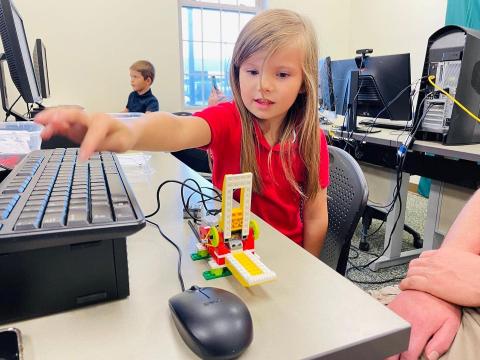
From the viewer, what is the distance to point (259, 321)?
39 centimetres

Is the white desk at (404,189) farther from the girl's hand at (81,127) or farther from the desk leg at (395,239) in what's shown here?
the girl's hand at (81,127)

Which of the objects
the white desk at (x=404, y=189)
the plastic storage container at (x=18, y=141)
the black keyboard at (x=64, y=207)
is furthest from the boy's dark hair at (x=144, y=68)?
the black keyboard at (x=64, y=207)

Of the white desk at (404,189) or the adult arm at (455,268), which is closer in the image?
the adult arm at (455,268)

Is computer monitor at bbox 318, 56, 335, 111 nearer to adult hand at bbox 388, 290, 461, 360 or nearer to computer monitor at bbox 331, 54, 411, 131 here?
computer monitor at bbox 331, 54, 411, 131

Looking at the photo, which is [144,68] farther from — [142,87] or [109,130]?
[109,130]

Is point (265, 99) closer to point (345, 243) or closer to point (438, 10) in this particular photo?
point (345, 243)

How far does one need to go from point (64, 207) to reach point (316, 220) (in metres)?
0.69

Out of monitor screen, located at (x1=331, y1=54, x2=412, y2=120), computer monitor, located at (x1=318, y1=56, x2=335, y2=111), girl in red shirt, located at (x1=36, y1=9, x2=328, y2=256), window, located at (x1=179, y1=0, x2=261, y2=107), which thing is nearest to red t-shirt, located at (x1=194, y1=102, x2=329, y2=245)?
girl in red shirt, located at (x1=36, y1=9, x2=328, y2=256)

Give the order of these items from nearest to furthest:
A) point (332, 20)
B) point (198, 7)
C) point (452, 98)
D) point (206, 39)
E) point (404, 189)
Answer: point (452, 98)
point (404, 189)
point (198, 7)
point (206, 39)
point (332, 20)

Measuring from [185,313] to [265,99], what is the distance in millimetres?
584

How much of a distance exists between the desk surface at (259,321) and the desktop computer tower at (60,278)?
14 millimetres

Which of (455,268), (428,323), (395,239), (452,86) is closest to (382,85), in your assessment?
(452,86)

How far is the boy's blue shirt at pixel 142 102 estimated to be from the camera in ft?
11.2

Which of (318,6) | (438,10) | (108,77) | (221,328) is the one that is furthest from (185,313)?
(318,6)
